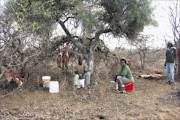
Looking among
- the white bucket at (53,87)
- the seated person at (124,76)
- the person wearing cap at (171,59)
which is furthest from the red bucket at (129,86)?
the white bucket at (53,87)

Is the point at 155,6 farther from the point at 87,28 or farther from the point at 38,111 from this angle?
the point at 38,111

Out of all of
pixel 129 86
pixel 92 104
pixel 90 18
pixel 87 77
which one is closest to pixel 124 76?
pixel 129 86

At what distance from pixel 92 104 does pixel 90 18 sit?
283cm

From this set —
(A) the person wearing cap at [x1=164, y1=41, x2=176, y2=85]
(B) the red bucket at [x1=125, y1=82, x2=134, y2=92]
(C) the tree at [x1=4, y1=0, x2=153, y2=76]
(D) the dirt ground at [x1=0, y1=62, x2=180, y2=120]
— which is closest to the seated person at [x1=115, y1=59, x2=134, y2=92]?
(B) the red bucket at [x1=125, y1=82, x2=134, y2=92]

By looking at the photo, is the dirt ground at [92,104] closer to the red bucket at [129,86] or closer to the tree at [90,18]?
the red bucket at [129,86]

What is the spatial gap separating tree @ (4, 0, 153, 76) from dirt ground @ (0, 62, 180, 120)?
165 centimetres

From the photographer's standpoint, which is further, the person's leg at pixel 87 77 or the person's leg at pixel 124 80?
the person's leg at pixel 87 77

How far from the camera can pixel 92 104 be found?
480 cm

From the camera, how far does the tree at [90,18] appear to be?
19.3 ft

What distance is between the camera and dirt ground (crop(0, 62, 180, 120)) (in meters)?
3.95

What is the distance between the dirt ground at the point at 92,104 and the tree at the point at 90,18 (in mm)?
1646

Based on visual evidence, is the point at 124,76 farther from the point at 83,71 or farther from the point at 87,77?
the point at 83,71

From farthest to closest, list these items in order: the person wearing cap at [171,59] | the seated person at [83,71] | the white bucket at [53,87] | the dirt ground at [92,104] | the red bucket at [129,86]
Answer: the person wearing cap at [171,59]
the seated person at [83,71]
the red bucket at [129,86]
the white bucket at [53,87]
the dirt ground at [92,104]

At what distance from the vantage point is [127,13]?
6.51m
